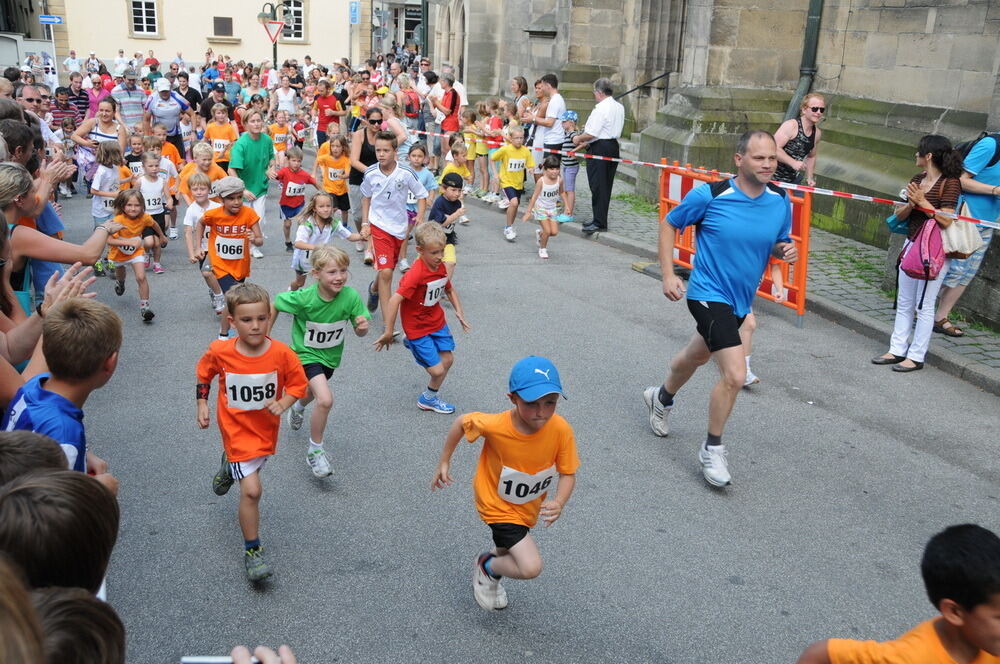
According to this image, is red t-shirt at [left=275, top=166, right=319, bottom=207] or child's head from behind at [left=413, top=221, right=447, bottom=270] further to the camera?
red t-shirt at [left=275, top=166, right=319, bottom=207]

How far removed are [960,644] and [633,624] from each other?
6.30ft

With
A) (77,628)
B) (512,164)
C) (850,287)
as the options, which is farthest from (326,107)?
(77,628)

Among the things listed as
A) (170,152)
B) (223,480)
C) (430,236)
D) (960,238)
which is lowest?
(223,480)

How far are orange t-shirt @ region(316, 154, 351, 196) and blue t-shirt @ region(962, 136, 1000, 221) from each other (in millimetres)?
7539

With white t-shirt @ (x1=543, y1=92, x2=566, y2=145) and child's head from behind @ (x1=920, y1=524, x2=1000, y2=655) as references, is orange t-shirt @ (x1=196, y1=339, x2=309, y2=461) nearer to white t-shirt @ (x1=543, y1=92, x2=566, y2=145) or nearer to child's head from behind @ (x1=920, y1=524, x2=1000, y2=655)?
child's head from behind @ (x1=920, y1=524, x2=1000, y2=655)

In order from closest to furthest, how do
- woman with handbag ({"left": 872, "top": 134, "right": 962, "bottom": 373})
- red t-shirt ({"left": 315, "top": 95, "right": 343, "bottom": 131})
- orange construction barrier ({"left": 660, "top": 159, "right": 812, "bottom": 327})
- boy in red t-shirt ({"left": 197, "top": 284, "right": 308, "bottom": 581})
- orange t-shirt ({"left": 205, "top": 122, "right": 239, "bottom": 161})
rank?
boy in red t-shirt ({"left": 197, "top": 284, "right": 308, "bottom": 581}) < woman with handbag ({"left": 872, "top": 134, "right": 962, "bottom": 373}) < orange construction barrier ({"left": 660, "top": 159, "right": 812, "bottom": 327}) < orange t-shirt ({"left": 205, "top": 122, "right": 239, "bottom": 161}) < red t-shirt ({"left": 315, "top": 95, "right": 343, "bottom": 131})

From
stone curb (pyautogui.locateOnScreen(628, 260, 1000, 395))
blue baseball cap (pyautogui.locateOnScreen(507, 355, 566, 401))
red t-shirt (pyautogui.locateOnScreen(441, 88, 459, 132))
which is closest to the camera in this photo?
blue baseball cap (pyautogui.locateOnScreen(507, 355, 566, 401))

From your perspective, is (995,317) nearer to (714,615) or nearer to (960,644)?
(714,615)

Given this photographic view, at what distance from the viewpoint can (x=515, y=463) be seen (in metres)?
4.01

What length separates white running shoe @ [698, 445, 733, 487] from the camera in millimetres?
5578

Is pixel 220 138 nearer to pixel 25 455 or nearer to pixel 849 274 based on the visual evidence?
pixel 849 274

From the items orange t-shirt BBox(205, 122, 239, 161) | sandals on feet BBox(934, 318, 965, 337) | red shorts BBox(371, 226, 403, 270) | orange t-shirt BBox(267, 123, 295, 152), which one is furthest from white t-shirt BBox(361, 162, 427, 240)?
orange t-shirt BBox(267, 123, 295, 152)

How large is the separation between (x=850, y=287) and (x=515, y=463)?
7.25 m

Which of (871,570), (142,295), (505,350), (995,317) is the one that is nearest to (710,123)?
(995,317)
